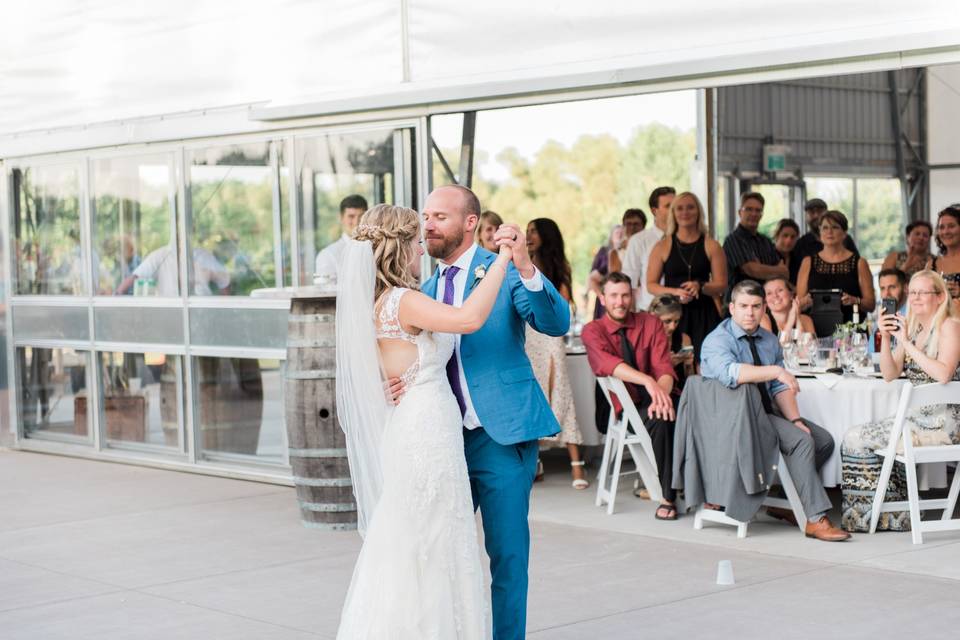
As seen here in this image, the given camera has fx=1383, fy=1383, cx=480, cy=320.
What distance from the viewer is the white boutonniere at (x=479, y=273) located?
427cm

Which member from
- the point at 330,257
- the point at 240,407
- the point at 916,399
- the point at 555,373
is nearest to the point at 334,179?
the point at 330,257

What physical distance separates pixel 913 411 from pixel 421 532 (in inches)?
140

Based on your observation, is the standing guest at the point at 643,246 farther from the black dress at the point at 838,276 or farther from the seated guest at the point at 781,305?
the seated guest at the point at 781,305

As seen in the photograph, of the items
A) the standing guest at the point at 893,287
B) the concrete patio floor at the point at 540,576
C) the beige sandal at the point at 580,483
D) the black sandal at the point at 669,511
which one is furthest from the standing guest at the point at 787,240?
the black sandal at the point at 669,511

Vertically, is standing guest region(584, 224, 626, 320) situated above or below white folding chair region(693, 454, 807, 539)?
above

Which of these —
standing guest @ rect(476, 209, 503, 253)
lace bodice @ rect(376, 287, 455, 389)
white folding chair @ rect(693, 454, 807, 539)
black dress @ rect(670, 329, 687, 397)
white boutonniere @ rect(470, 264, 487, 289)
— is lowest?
white folding chair @ rect(693, 454, 807, 539)

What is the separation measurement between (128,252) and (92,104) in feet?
3.87

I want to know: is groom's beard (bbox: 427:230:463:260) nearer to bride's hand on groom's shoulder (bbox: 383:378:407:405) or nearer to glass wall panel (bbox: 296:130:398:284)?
bride's hand on groom's shoulder (bbox: 383:378:407:405)

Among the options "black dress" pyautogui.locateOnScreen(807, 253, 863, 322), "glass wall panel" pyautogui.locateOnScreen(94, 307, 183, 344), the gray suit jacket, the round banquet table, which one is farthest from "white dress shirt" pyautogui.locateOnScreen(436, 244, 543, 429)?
"black dress" pyautogui.locateOnScreen(807, 253, 863, 322)

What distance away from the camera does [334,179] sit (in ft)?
29.2

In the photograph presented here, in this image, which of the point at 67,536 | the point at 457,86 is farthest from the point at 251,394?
the point at 457,86

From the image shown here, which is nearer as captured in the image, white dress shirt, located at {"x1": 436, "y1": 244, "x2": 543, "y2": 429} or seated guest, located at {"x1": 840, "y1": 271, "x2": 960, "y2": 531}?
white dress shirt, located at {"x1": 436, "y1": 244, "x2": 543, "y2": 429}

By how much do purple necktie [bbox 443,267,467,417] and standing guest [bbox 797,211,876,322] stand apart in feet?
20.1

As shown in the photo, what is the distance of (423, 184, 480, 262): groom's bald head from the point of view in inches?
167
